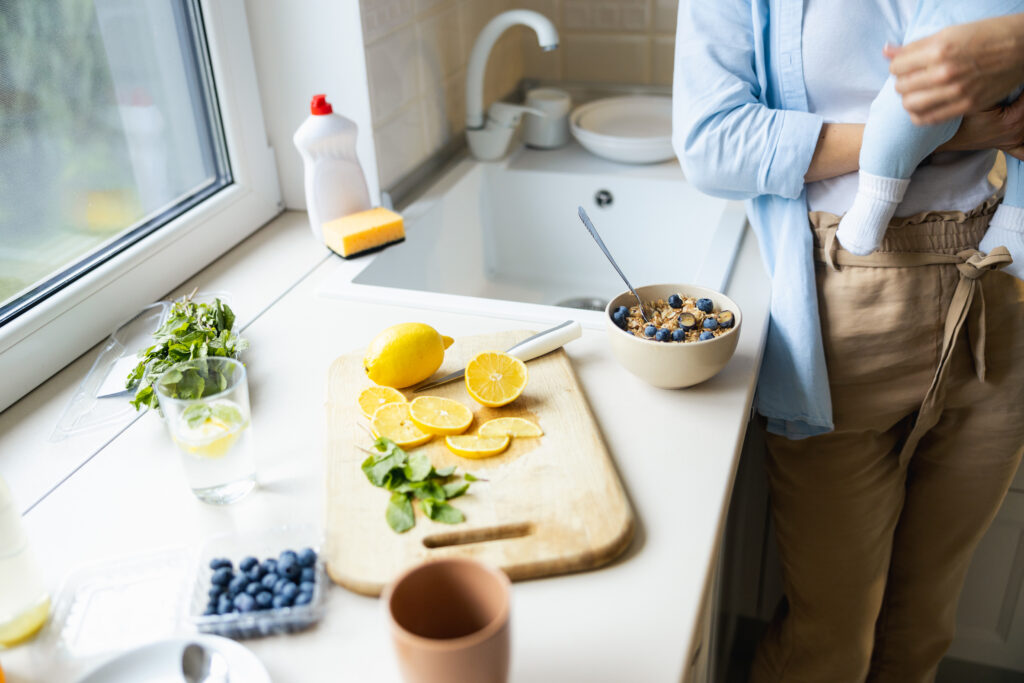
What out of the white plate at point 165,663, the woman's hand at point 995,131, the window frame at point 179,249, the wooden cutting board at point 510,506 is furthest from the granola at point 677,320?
the window frame at point 179,249

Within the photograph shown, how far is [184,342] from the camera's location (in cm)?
96

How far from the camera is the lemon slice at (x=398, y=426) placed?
865 millimetres

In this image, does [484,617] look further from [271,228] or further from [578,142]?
[578,142]

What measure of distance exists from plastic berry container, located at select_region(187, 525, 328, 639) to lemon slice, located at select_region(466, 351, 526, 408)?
0.79 ft

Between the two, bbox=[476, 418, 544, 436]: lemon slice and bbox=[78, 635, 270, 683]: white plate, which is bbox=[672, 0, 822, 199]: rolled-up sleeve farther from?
bbox=[78, 635, 270, 683]: white plate

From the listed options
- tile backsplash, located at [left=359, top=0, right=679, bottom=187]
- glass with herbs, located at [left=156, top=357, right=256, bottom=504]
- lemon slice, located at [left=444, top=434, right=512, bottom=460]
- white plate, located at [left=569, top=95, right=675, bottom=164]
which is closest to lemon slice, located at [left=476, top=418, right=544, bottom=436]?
lemon slice, located at [left=444, top=434, right=512, bottom=460]

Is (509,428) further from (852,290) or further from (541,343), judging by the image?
(852,290)

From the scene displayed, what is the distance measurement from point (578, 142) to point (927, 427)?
90cm

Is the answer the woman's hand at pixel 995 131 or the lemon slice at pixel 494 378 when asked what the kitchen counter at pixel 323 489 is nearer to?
the lemon slice at pixel 494 378

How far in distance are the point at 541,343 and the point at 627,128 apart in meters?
0.83

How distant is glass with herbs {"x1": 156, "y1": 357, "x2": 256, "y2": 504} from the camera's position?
2.60ft

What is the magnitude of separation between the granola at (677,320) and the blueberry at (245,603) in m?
0.50

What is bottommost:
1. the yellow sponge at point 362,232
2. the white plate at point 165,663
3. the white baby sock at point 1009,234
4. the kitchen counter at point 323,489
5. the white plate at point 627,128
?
the kitchen counter at point 323,489

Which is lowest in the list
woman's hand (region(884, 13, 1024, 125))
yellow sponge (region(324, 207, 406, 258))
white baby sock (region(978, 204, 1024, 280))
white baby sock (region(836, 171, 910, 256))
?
yellow sponge (region(324, 207, 406, 258))
